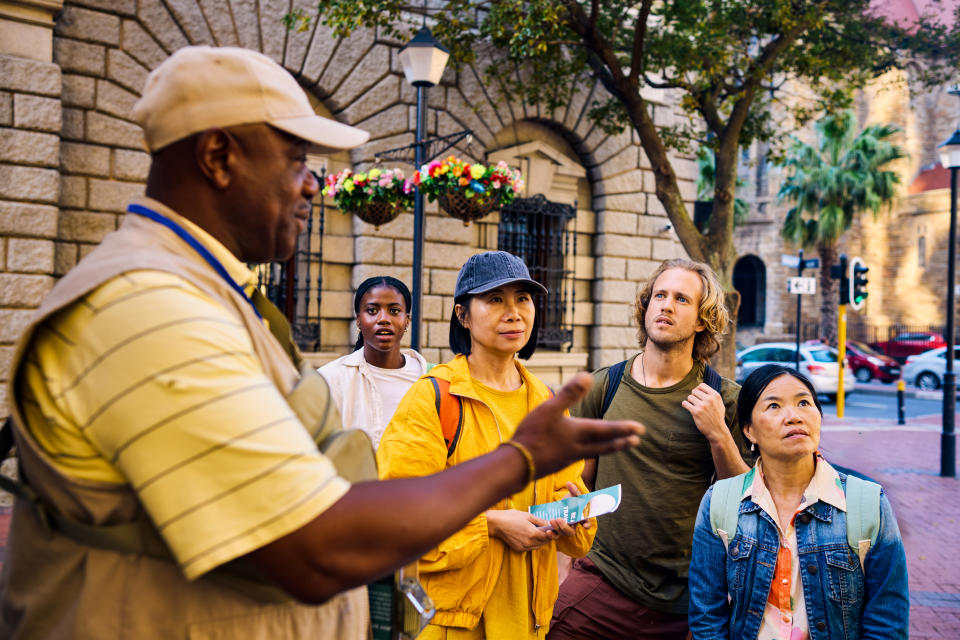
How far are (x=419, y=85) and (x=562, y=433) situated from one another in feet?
21.3

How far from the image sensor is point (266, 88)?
135 cm

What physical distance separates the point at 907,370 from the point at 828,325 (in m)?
6.93

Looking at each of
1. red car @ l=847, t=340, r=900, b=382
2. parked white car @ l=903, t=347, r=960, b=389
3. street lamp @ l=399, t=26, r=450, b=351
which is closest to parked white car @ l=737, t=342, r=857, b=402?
parked white car @ l=903, t=347, r=960, b=389

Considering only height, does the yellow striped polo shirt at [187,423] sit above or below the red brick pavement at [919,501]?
above

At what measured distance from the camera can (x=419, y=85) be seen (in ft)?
24.0

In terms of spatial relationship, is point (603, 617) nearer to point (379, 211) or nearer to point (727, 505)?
point (727, 505)

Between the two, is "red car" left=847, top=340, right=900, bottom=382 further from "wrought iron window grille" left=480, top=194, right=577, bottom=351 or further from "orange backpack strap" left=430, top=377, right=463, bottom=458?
"orange backpack strap" left=430, top=377, right=463, bottom=458

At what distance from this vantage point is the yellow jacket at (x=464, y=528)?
8.95ft

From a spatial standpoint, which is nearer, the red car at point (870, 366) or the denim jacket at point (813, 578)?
the denim jacket at point (813, 578)

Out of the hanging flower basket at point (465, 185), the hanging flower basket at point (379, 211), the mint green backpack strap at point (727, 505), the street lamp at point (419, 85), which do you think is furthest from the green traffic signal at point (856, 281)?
the mint green backpack strap at point (727, 505)

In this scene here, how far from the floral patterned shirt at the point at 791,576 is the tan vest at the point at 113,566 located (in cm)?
194

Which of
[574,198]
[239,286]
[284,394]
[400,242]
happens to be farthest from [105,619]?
[574,198]

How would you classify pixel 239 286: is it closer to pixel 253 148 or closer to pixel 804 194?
pixel 253 148

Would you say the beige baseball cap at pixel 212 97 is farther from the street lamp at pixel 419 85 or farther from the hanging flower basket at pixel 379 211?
the hanging flower basket at pixel 379 211
